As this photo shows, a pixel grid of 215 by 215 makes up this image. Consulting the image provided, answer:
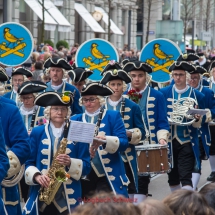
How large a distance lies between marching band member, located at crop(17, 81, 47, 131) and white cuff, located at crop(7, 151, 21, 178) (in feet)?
8.45

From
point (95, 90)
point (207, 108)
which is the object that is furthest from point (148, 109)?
point (95, 90)

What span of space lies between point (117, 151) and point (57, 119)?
0.96m

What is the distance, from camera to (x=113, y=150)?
7.22 m

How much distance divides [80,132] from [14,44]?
5.25 metres

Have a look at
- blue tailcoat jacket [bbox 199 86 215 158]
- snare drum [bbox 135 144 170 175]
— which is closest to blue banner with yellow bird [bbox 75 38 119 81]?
blue tailcoat jacket [bbox 199 86 215 158]

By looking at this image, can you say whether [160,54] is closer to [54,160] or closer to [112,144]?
[112,144]

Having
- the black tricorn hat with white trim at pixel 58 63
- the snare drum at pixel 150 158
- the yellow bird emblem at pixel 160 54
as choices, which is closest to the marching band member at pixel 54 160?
the snare drum at pixel 150 158

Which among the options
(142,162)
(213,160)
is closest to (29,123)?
(142,162)

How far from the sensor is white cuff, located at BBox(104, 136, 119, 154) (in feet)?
23.4

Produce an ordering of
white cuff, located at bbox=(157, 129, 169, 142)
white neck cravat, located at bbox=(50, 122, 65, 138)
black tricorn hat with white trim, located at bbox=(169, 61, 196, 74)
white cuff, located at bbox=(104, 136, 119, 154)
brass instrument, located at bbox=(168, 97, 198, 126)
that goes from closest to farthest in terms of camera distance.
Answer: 1. white neck cravat, located at bbox=(50, 122, 65, 138)
2. white cuff, located at bbox=(104, 136, 119, 154)
3. white cuff, located at bbox=(157, 129, 169, 142)
4. brass instrument, located at bbox=(168, 97, 198, 126)
5. black tricorn hat with white trim, located at bbox=(169, 61, 196, 74)

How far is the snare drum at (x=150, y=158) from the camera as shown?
28.9 ft

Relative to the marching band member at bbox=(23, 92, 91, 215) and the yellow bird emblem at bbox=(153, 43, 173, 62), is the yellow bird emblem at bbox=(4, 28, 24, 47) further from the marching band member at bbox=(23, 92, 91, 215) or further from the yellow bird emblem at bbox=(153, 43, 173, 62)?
the marching band member at bbox=(23, 92, 91, 215)

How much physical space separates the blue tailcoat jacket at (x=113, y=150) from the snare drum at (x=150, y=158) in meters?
1.31

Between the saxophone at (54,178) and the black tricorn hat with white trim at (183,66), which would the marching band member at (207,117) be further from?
the saxophone at (54,178)
